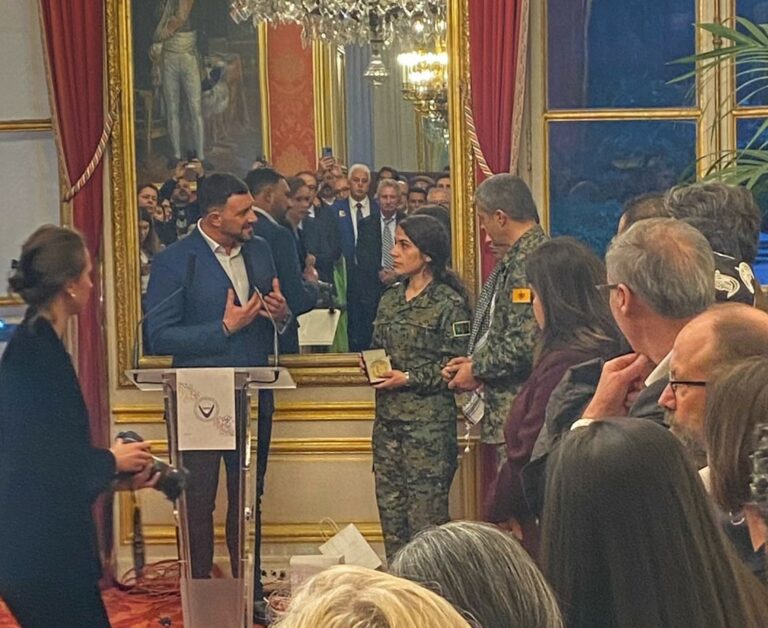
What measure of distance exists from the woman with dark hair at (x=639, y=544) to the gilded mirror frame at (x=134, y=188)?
4.68 m

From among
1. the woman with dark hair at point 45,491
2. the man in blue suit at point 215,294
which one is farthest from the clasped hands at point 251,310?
the woman with dark hair at point 45,491

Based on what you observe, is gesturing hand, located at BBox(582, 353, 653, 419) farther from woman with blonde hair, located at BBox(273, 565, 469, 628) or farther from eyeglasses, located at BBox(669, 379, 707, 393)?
woman with blonde hair, located at BBox(273, 565, 469, 628)

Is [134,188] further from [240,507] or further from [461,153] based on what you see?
[240,507]

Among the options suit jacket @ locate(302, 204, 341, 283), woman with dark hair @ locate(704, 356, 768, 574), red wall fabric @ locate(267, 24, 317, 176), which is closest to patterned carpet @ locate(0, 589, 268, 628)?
suit jacket @ locate(302, 204, 341, 283)

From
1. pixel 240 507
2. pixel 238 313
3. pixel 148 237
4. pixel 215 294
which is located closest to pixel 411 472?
pixel 240 507

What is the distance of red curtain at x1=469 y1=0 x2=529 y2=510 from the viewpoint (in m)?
6.39

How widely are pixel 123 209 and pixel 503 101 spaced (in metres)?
1.90

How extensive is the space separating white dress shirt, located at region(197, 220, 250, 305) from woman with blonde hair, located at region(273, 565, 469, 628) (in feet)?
15.5

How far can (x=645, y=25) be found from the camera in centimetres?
646

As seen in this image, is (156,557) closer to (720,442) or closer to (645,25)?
(645,25)

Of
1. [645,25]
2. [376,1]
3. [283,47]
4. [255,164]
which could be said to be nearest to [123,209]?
[255,164]

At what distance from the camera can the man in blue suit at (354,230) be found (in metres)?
6.59

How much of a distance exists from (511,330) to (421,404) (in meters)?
0.70

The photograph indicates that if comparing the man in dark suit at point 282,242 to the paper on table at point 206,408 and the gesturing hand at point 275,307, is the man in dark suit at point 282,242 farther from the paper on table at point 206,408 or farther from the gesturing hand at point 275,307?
the paper on table at point 206,408
